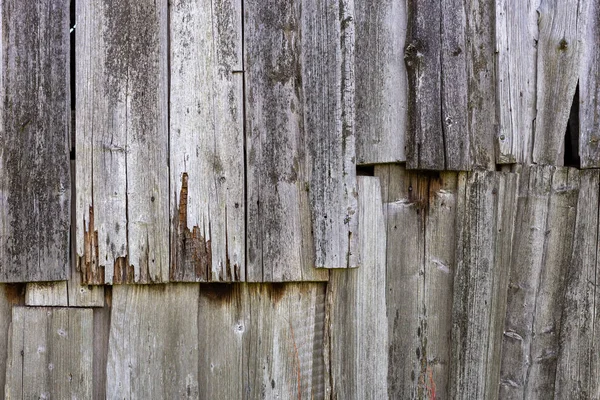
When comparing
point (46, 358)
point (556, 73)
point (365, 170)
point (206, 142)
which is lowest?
point (46, 358)

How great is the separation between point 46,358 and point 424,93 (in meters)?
1.83

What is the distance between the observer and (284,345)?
7.06 feet

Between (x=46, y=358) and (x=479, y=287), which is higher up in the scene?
(x=479, y=287)

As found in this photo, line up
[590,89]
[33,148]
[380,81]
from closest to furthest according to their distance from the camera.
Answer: [33,148] → [380,81] → [590,89]

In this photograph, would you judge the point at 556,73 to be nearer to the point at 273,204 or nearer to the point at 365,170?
the point at 365,170

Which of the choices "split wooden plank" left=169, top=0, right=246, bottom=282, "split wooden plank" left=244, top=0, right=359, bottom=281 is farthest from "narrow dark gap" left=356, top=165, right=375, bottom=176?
"split wooden plank" left=169, top=0, right=246, bottom=282

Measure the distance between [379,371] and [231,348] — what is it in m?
0.61

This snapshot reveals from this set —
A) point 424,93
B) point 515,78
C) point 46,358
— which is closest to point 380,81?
point 424,93

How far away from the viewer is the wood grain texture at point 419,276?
2.17m

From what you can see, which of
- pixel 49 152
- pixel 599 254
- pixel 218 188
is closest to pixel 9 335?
pixel 49 152

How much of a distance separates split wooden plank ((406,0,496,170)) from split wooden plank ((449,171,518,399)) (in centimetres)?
Answer: 15

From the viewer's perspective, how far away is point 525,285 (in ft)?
7.27

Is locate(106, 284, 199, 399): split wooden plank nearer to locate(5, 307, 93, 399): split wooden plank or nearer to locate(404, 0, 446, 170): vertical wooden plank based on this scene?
locate(5, 307, 93, 399): split wooden plank

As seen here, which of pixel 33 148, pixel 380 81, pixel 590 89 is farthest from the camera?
pixel 590 89
